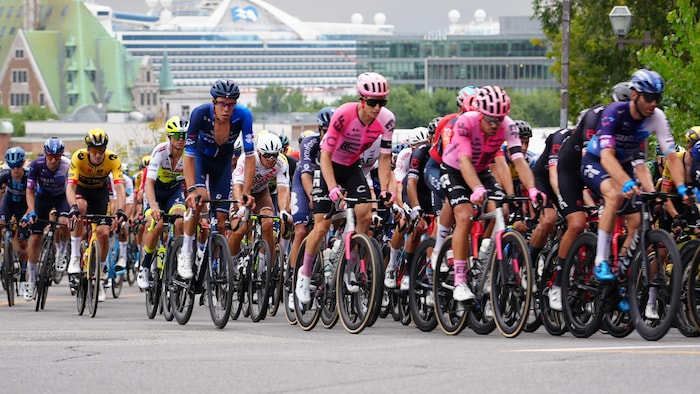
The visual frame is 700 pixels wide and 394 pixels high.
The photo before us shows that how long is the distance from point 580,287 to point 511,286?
582mm

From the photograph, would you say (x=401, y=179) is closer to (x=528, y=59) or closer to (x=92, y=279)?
(x=92, y=279)

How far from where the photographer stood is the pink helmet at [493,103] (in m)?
12.0

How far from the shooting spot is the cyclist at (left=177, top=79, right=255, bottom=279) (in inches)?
563

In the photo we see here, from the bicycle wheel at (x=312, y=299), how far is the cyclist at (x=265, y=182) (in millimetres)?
1353

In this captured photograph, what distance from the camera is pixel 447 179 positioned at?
12445 mm

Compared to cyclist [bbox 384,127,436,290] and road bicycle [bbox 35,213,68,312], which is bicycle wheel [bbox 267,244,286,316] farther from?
road bicycle [bbox 35,213,68,312]

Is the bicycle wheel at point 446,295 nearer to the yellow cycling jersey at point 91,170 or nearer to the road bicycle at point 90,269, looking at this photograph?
the road bicycle at point 90,269

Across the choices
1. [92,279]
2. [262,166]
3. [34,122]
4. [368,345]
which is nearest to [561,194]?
[368,345]

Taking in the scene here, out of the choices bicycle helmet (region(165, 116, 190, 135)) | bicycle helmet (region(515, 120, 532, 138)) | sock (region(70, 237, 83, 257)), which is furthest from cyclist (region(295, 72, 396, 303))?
sock (region(70, 237, 83, 257))

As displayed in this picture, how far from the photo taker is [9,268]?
63.8 ft

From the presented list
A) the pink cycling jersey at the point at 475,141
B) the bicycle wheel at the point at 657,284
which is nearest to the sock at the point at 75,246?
the pink cycling jersey at the point at 475,141

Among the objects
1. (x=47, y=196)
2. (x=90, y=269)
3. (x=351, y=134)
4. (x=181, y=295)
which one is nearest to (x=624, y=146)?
(x=351, y=134)

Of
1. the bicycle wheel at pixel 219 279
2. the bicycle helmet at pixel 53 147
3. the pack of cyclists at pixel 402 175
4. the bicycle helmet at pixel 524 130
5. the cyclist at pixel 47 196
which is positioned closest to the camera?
the pack of cyclists at pixel 402 175

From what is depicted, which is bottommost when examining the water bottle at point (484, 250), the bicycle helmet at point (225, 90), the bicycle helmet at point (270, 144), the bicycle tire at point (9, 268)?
the bicycle tire at point (9, 268)
